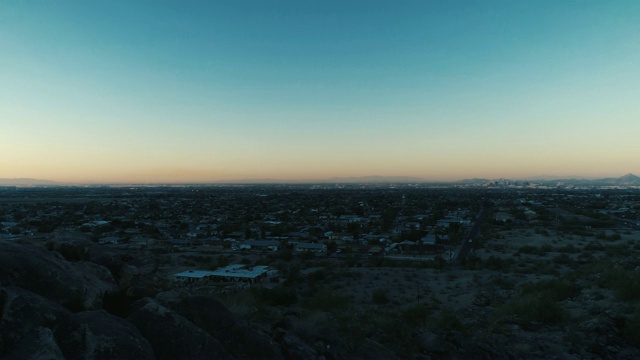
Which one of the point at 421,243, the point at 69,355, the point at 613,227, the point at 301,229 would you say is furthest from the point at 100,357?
the point at 613,227

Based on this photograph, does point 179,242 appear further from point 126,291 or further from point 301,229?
point 126,291

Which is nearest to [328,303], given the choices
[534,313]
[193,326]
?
[534,313]

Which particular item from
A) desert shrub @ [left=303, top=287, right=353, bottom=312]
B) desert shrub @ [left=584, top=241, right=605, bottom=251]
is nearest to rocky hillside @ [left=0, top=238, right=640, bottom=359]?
desert shrub @ [left=303, top=287, right=353, bottom=312]

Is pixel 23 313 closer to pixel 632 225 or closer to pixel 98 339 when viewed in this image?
pixel 98 339

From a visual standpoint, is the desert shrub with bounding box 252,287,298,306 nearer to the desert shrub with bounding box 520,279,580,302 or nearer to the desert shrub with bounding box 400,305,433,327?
the desert shrub with bounding box 400,305,433,327

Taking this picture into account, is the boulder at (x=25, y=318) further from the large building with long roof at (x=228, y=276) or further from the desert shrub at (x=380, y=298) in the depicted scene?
the large building with long roof at (x=228, y=276)
